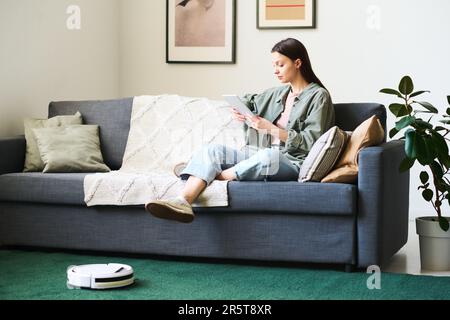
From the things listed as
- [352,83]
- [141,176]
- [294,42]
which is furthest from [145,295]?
[352,83]

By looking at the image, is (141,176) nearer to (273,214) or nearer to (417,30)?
(273,214)

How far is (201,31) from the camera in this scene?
586cm

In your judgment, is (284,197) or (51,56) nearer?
(284,197)

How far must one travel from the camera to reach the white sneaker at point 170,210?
3.67 m

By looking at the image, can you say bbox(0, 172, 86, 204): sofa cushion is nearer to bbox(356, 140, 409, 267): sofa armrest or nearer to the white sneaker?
the white sneaker

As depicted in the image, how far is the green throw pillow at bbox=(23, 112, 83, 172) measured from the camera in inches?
177

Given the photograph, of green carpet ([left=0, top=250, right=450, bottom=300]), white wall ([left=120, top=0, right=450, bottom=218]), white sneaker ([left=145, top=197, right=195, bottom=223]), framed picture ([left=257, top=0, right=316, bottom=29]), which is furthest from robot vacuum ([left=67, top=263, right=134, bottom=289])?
framed picture ([left=257, top=0, right=316, bottom=29])

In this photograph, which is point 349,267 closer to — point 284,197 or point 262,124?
point 284,197

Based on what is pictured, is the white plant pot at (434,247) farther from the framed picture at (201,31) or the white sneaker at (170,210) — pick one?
the framed picture at (201,31)

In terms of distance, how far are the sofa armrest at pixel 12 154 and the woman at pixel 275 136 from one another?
106 centimetres

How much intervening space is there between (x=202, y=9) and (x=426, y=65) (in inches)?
63.8

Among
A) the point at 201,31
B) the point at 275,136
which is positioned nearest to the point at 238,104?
the point at 275,136

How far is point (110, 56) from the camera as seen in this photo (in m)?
6.04

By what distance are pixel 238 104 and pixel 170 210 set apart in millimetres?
748
